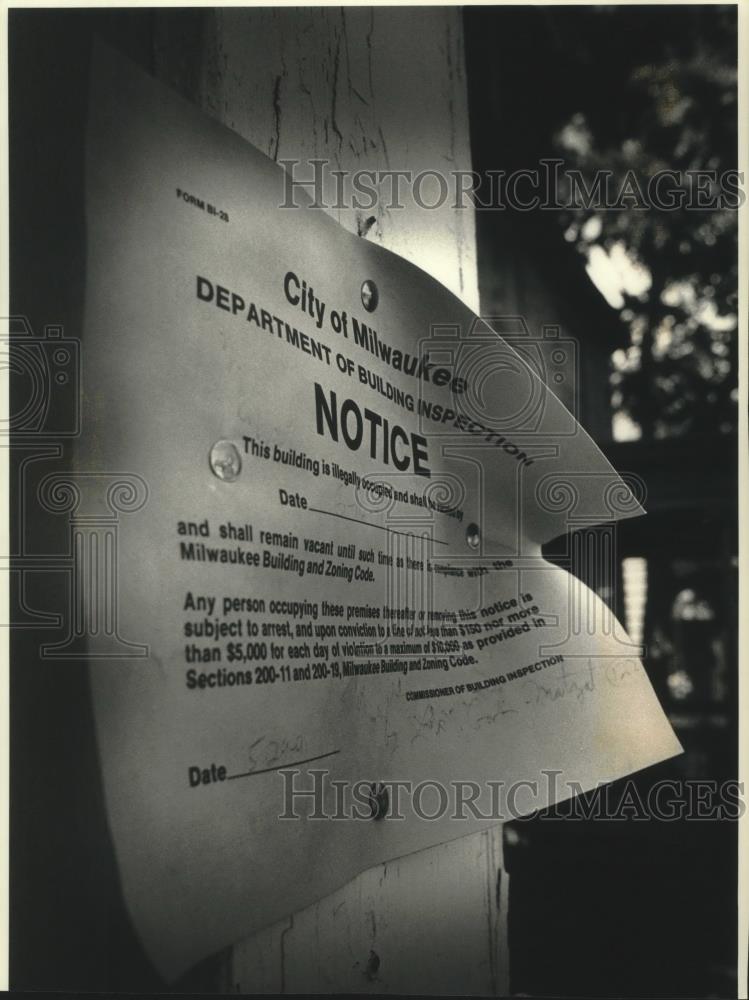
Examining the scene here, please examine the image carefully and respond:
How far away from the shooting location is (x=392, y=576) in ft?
2.41

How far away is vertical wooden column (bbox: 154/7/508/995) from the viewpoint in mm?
620

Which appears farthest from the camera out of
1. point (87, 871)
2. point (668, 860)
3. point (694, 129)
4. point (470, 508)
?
point (668, 860)

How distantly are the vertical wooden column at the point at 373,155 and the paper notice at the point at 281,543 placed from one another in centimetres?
4

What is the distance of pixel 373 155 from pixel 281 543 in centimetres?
36

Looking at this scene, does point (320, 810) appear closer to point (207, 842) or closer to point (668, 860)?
point (207, 842)

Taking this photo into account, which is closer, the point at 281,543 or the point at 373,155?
the point at 281,543

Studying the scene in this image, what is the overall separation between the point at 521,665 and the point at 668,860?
2584 mm

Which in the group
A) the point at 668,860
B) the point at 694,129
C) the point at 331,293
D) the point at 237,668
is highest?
the point at 694,129

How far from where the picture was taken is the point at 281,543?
0.61 m

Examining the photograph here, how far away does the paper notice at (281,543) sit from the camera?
53 cm

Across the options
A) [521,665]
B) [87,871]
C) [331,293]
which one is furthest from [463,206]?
[87,871]

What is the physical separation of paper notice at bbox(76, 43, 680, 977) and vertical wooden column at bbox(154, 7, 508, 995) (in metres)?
0.04

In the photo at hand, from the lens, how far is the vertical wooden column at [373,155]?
24.4 inches

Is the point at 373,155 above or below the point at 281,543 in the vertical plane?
above
